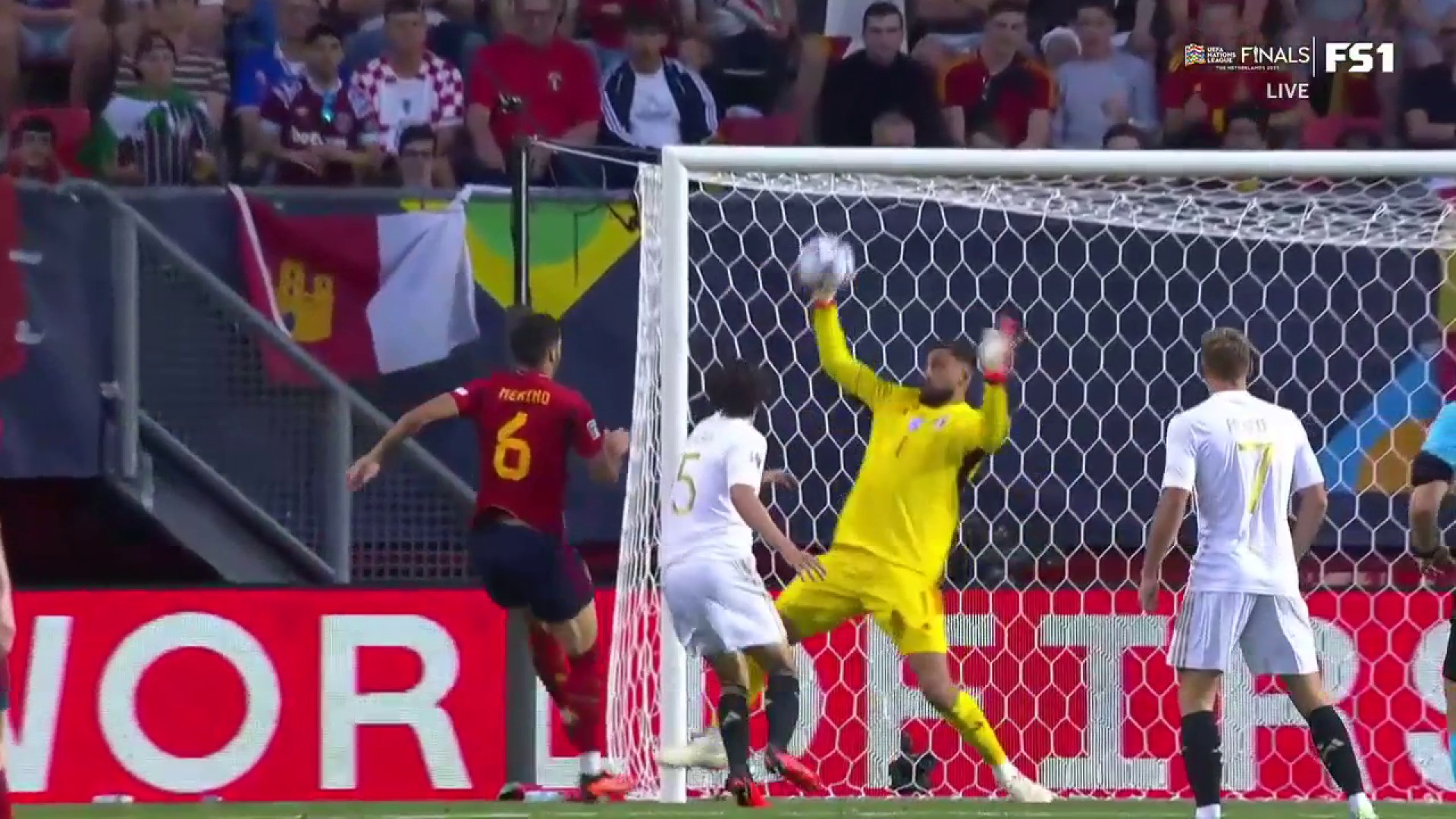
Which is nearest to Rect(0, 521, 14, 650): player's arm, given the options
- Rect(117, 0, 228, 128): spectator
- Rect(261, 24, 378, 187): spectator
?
Rect(261, 24, 378, 187): spectator

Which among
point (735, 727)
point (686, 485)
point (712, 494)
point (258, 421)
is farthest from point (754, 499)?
point (258, 421)

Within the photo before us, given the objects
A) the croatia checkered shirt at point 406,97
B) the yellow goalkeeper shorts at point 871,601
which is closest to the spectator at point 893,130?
the croatia checkered shirt at point 406,97

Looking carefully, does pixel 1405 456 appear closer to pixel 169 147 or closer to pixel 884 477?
pixel 884 477

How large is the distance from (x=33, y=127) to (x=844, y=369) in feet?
13.9

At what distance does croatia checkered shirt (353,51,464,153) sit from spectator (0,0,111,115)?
120cm

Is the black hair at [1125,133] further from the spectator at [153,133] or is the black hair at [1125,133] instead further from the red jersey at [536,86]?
the spectator at [153,133]

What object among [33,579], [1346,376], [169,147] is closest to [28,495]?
[33,579]

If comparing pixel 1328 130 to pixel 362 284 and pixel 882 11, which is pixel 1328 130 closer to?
pixel 882 11

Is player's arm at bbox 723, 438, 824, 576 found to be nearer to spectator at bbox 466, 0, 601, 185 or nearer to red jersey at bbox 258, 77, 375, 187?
spectator at bbox 466, 0, 601, 185

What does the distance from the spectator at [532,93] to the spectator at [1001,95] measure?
5.54ft

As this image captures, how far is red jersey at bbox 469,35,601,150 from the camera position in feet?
41.1

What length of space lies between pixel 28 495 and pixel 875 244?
3.60 meters

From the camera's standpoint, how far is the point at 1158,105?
13133 millimetres

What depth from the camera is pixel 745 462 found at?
30.3 feet
